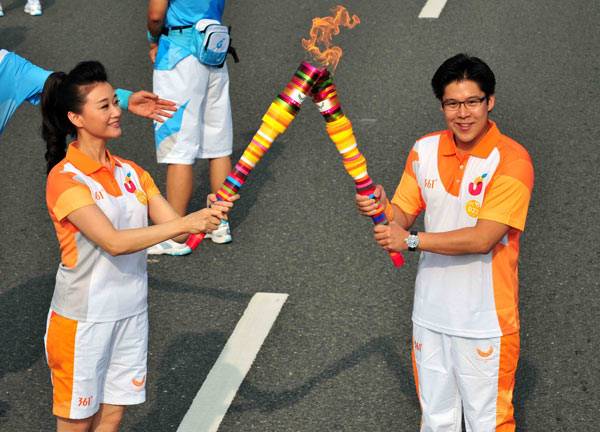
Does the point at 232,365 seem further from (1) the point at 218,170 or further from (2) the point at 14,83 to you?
(2) the point at 14,83

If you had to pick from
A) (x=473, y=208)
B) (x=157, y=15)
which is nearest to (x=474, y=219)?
(x=473, y=208)

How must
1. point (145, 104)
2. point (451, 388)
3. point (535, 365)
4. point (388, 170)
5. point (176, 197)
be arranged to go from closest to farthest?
point (451, 388), point (145, 104), point (535, 365), point (176, 197), point (388, 170)

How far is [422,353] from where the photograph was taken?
4.16 meters

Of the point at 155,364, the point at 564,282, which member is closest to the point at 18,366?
the point at 155,364

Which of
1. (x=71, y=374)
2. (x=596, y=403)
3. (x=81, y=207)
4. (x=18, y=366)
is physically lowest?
(x=18, y=366)

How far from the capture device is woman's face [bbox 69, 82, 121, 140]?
4.05 m

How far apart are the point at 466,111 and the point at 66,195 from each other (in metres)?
1.84

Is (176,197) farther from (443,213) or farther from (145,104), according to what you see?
(443,213)

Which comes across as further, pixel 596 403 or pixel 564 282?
pixel 564 282

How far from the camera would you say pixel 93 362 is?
159 inches

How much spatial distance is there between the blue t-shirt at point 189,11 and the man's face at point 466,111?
122 inches

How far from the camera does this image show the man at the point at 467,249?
3.86 metres

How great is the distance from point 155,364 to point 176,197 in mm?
1639

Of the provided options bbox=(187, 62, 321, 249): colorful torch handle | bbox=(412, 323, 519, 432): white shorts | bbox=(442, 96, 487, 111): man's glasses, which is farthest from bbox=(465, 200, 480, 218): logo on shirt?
bbox=(187, 62, 321, 249): colorful torch handle
